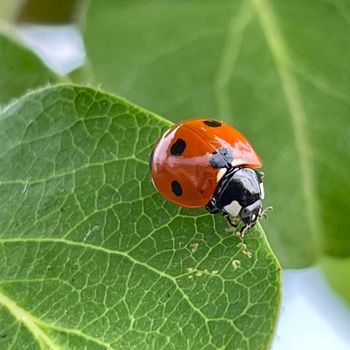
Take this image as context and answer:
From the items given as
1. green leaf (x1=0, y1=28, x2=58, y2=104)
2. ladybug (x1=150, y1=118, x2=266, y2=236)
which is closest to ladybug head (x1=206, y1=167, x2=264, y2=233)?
ladybug (x1=150, y1=118, x2=266, y2=236)

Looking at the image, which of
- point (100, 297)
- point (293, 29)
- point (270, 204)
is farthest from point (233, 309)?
point (293, 29)

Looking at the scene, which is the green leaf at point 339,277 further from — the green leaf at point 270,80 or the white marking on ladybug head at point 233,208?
the white marking on ladybug head at point 233,208

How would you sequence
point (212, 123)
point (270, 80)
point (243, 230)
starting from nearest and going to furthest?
point (243, 230) < point (212, 123) < point (270, 80)

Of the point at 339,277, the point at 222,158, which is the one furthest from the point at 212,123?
the point at 339,277

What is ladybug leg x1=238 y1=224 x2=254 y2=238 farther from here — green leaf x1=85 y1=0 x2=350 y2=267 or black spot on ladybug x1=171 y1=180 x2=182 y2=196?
green leaf x1=85 y1=0 x2=350 y2=267

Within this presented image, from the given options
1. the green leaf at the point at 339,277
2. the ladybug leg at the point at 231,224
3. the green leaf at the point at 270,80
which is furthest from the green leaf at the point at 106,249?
the green leaf at the point at 339,277

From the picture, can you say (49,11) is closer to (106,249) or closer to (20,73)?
(20,73)
